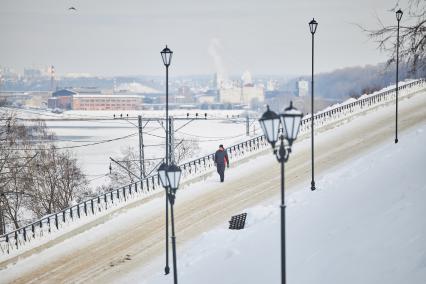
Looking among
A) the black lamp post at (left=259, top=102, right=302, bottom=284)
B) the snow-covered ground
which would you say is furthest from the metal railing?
the black lamp post at (left=259, top=102, right=302, bottom=284)

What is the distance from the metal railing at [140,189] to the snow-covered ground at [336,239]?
5.08 meters

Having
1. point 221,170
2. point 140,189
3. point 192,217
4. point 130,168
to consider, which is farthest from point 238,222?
point 130,168

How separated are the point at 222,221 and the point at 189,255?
359 centimetres

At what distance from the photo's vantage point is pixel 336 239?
13.4 meters

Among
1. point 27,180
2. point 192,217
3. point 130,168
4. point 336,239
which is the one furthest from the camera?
point 130,168

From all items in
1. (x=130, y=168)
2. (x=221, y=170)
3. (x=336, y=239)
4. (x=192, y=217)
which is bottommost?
(x=130, y=168)

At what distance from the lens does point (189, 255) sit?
1670cm

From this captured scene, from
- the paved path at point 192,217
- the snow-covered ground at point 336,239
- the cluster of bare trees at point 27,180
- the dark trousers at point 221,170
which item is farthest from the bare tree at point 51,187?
the snow-covered ground at point 336,239

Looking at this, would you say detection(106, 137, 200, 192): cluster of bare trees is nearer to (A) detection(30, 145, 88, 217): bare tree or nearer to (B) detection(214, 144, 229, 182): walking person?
(A) detection(30, 145, 88, 217): bare tree

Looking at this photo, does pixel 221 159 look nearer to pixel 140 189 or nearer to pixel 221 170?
pixel 221 170

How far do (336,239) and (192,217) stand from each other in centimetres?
841

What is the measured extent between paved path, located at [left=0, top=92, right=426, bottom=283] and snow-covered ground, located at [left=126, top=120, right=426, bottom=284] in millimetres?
1013

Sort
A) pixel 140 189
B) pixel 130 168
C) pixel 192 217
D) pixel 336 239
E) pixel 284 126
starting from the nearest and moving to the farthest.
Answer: pixel 284 126, pixel 336 239, pixel 192 217, pixel 140 189, pixel 130 168

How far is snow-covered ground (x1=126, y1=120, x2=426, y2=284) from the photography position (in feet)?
37.1
